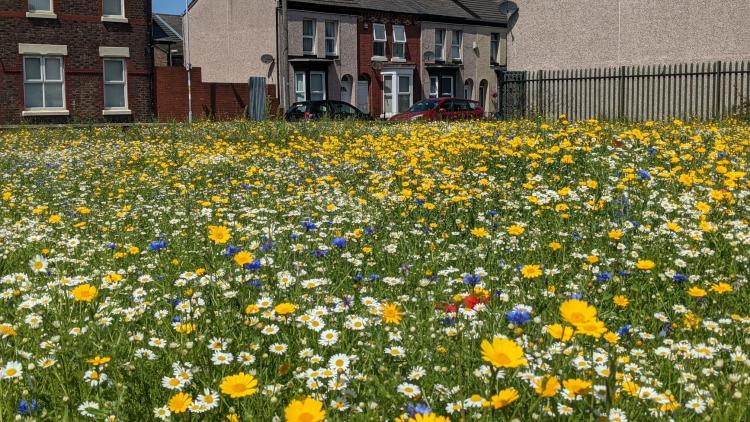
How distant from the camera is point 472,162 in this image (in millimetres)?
8406

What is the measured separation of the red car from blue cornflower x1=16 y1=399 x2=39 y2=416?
2591 cm

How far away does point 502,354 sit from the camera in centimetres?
184

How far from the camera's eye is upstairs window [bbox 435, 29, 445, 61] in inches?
1801

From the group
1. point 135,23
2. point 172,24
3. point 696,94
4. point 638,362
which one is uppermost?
point 172,24

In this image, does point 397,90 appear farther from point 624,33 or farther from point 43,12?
point 43,12

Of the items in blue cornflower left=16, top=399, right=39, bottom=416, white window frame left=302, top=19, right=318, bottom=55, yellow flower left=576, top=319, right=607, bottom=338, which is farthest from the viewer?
white window frame left=302, top=19, right=318, bottom=55

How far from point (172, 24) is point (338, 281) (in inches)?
1961

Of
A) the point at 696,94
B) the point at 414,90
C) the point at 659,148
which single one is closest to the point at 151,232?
the point at 659,148

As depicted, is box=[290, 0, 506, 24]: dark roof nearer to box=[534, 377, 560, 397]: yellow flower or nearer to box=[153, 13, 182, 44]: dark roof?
box=[153, 13, 182, 44]: dark roof

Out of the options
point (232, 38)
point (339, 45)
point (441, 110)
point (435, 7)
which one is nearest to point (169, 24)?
point (232, 38)

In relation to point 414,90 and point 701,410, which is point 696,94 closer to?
point 701,410

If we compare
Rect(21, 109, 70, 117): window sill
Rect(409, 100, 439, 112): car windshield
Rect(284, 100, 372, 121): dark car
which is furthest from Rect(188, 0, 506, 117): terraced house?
Rect(21, 109, 70, 117): window sill

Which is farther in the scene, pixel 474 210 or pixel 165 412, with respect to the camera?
pixel 474 210

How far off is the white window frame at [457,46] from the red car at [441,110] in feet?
49.7
